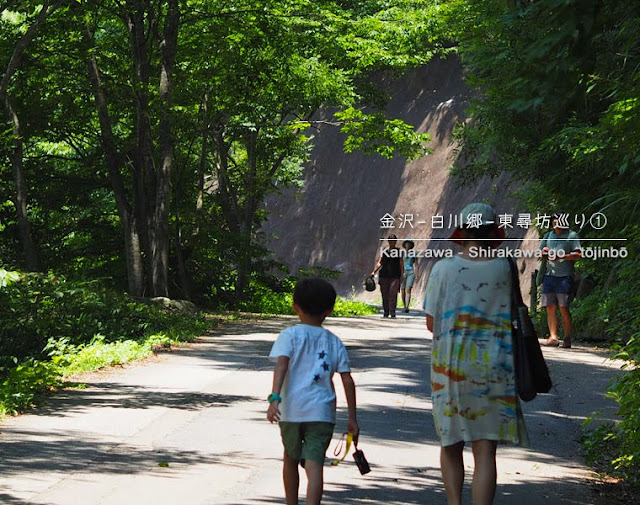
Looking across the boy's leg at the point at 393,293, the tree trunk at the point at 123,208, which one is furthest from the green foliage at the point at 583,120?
the tree trunk at the point at 123,208

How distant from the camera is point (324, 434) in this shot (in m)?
5.87

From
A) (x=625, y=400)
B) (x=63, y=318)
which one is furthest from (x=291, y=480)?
(x=63, y=318)

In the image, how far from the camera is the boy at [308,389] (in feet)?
19.1

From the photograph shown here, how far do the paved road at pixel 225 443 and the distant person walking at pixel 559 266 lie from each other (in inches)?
90.7

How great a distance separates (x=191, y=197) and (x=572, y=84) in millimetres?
23399

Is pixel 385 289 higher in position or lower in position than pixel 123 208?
lower

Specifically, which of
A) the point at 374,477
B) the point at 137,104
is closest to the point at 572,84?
the point at 374,477

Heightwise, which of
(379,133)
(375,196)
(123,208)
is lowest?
(123,208)

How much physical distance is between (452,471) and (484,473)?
207mm

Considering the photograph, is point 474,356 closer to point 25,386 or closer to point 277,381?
point 277,381

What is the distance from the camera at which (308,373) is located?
232 inches

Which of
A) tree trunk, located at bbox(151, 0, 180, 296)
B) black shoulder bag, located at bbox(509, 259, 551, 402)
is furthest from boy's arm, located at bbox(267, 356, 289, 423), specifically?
tree trunk, located at bbox(151, 0, 180, 296)

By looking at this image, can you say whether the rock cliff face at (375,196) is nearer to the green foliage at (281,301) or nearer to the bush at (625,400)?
the green foliage at (281,301)

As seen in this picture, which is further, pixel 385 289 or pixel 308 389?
pixel 385 289
